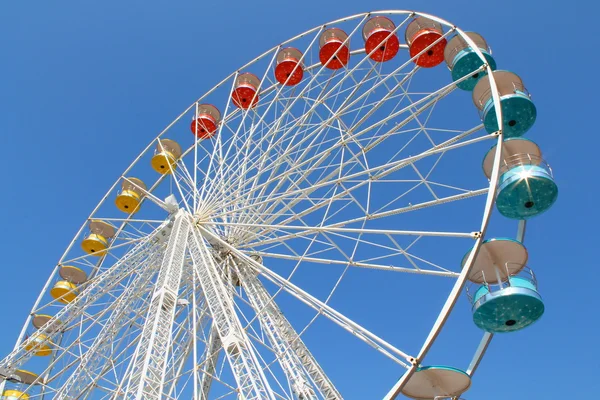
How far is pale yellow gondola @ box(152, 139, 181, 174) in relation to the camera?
15.8 metres

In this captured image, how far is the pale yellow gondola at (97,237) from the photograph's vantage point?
602 inches

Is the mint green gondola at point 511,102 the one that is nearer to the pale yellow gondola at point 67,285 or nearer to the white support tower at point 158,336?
the white support tower at point 158,336

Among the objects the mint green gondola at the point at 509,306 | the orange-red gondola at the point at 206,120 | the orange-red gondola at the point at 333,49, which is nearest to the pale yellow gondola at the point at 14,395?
the orange-red gondola at the point at 206,120

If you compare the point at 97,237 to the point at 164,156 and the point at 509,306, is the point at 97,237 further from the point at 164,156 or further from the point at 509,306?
the point at 509,306

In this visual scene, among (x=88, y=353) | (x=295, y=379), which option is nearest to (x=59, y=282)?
(x=88, y=353)

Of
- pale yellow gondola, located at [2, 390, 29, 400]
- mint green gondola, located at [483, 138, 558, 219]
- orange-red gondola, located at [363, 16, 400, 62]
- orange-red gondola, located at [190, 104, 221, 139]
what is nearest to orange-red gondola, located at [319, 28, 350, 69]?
orange-red gondola, located at [363, 16, 400, 62]

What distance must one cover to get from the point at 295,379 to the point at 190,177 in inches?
256

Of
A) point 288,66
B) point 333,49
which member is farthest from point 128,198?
point 333,49

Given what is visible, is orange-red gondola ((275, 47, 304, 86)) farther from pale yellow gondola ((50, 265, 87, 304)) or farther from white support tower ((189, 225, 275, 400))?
pale yellow gondola ((50, 265, 87, 304))

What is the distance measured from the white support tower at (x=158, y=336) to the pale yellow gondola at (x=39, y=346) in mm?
5032

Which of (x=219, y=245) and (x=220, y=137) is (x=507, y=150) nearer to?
(x=219, y=245)

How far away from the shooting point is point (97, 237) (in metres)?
15.4

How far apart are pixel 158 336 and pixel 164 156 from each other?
811 cm

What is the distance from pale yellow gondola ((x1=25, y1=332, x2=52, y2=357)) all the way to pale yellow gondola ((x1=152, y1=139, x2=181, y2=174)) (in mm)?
5682
